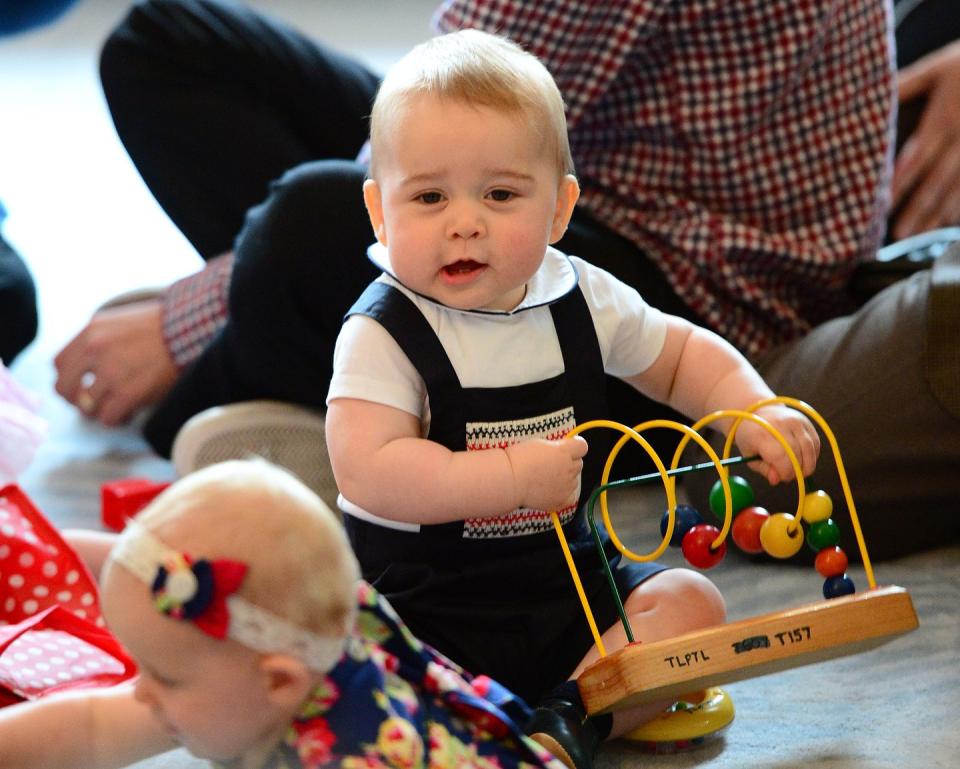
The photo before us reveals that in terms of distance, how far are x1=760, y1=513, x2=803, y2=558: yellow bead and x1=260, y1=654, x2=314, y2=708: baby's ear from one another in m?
0.44

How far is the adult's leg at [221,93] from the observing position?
179 cm

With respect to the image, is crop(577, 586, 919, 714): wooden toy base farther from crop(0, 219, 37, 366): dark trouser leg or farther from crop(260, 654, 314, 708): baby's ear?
crop(0, 219, 37, 366): dark trouser leg

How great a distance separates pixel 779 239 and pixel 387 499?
0.70 meters

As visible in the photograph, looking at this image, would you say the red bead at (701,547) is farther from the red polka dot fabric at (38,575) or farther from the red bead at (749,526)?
the red polka dot fabric at (38,575)

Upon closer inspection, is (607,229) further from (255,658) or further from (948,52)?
(255,658)

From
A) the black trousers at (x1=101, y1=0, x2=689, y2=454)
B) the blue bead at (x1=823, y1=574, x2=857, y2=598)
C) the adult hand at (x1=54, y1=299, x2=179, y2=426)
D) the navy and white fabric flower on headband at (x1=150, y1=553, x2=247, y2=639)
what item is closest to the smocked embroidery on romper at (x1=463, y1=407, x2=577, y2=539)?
the blue bead at (x1=823, y1=574, x2=857, y2=598)

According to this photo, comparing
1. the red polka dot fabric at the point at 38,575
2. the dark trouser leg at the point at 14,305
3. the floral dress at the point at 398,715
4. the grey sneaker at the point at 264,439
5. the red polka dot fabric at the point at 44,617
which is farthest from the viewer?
the dark trouser leg at the point at 14,305

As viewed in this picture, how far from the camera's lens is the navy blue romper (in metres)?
1.04

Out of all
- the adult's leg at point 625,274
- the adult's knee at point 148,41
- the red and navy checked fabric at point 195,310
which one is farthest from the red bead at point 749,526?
the adult's knee at point 148,41

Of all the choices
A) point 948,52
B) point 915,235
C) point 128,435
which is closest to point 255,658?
point 128,435

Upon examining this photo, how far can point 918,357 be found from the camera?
1.36m

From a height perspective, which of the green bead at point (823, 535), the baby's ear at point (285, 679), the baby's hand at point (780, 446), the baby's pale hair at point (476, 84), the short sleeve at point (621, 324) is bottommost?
the green bead at point (823, 535)

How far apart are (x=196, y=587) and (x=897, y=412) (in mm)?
866

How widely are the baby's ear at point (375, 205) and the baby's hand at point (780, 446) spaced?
339 mm
